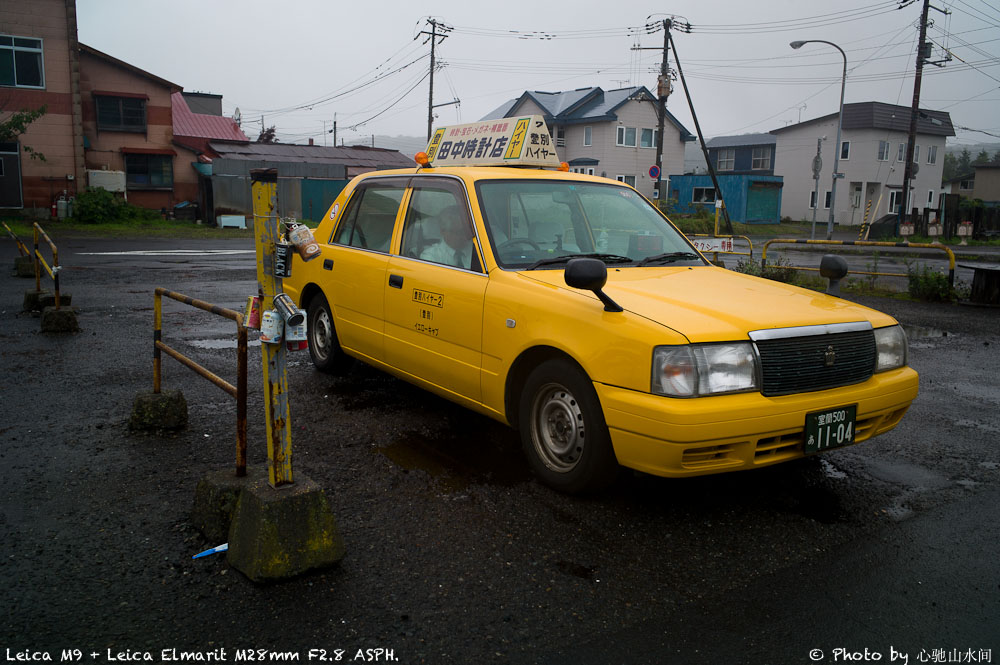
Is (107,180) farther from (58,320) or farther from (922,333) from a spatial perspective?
(922,333)

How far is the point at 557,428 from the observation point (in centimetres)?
405

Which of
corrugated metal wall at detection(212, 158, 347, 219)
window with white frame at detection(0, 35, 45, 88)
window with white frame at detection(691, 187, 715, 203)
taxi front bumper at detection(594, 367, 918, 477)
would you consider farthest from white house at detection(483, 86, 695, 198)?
taxi front bumper at detection(594, 367, 918, 477)

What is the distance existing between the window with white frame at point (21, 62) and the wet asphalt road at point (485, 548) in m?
29.4

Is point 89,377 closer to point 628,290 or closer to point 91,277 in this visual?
point 628,290

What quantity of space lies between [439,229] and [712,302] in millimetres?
1972

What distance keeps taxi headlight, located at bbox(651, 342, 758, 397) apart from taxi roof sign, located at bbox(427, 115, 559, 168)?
258 centimetres

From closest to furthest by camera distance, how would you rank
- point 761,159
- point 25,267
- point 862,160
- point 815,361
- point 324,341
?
point 815,361 < point 324,341 < point 25,267 < point 862,160 < point 761,159

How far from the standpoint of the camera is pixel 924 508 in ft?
13.1

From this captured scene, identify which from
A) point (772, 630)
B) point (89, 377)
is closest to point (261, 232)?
point (772, 630)

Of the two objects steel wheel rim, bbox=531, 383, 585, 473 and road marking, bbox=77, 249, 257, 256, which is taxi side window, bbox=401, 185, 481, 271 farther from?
road marking, bbox=77, 249, 257, 256

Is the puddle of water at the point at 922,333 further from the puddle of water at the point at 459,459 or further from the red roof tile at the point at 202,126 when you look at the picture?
the red roof tile at the point at 202,126

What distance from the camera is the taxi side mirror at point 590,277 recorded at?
143 inches

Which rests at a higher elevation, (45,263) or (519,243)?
(519,243)

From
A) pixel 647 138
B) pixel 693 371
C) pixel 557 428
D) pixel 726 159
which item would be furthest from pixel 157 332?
pixel 726 159
